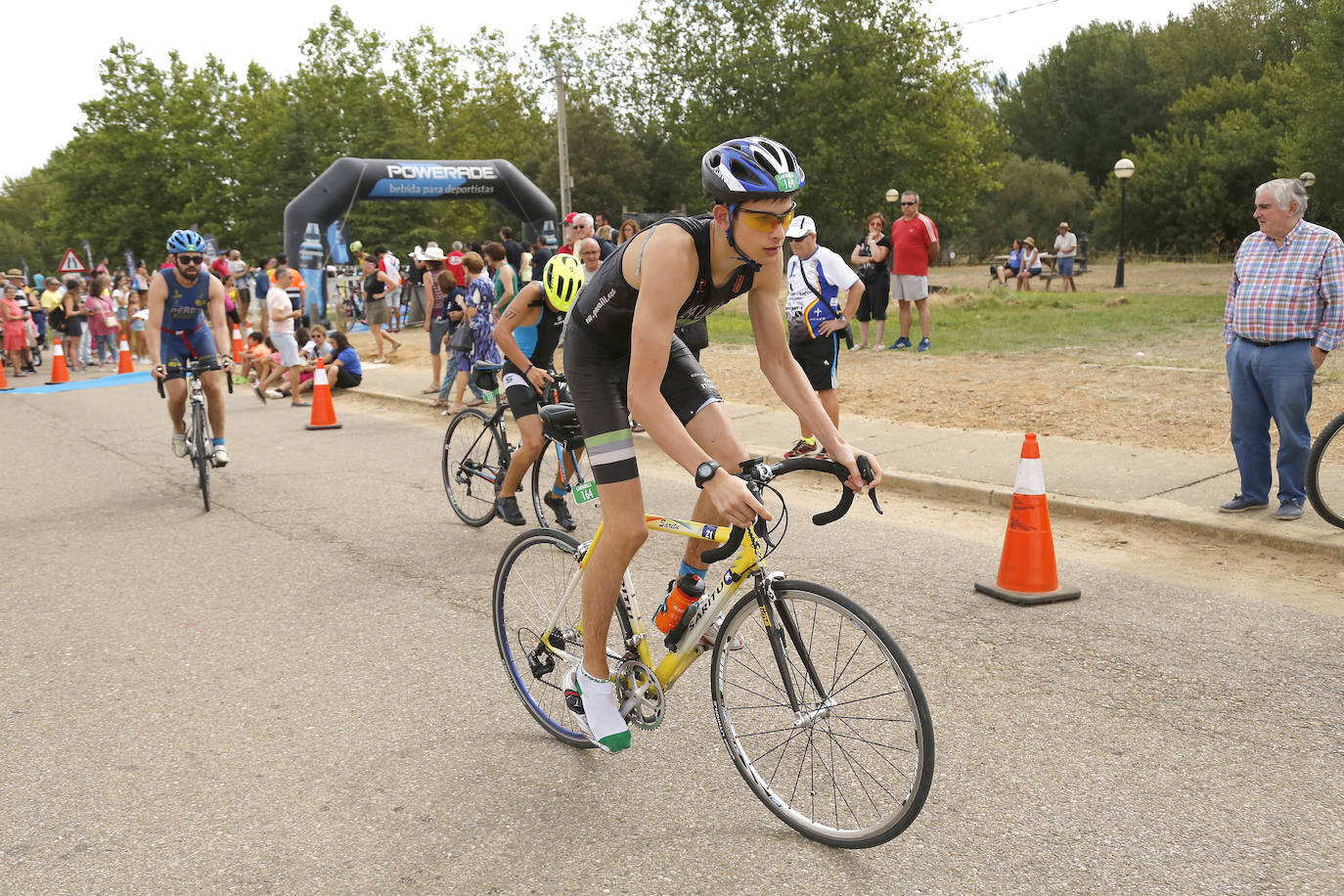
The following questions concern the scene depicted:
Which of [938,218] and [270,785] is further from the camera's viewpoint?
[938,218]

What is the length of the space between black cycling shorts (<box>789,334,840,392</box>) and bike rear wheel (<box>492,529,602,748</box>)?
489cm

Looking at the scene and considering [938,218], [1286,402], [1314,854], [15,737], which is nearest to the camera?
[1314,854]

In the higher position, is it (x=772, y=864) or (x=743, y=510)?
(x=743, y=510)

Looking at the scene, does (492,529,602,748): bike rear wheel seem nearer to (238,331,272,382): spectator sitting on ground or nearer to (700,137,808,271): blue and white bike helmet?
(700,137,808,271): blue and white bike helmet

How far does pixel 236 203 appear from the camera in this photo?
62656 mm

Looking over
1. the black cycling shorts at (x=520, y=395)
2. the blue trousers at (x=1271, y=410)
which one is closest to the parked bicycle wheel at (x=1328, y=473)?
the blue trousers at (x=1271, y=410)

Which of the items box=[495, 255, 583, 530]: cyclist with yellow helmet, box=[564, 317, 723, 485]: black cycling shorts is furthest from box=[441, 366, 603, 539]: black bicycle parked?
box=[564, 317, 723, 485]: black cycling shorts

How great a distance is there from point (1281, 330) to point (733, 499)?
5.11 meters

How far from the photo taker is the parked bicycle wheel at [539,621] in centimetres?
400

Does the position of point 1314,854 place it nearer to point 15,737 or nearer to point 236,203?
point 15,737

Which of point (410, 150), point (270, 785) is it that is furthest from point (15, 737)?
point (410, 150)

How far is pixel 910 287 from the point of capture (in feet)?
51.6

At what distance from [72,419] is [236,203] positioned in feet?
171

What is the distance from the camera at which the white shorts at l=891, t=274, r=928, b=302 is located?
51.3 ft
